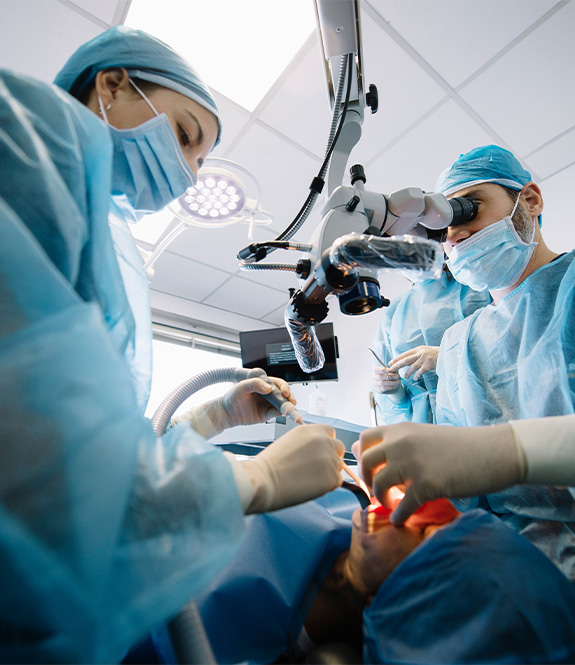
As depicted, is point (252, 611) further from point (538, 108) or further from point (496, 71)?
point (538, 108)

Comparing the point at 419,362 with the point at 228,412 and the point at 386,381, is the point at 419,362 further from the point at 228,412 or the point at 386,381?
the point at 228,412

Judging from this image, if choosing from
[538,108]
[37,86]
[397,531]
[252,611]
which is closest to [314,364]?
[397,531]

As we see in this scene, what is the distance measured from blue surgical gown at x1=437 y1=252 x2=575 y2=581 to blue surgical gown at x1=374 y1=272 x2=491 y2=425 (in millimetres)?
354

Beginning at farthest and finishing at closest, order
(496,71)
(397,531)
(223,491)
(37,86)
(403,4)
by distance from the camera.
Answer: (496,71) → (403,4) → (397,531) → (37,86) → (223,491)

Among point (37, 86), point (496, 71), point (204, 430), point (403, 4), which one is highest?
point (496, 71)

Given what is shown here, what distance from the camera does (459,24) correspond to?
5.73ft

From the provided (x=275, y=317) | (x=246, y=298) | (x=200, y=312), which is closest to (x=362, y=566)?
(x=246, y=298)

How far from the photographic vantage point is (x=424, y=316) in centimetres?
172

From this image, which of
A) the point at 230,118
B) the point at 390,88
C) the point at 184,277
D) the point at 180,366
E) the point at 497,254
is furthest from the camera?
the point at 180,366

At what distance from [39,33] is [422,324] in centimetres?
224

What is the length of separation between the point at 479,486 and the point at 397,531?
173 millimetres

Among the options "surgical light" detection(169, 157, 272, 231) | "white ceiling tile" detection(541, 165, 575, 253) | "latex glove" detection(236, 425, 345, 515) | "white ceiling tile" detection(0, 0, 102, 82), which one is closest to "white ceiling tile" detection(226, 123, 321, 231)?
"surgical light" detection(169, 157, 272, 231)

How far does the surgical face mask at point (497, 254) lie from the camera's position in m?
1.16

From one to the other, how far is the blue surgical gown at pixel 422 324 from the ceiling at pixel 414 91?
3.63 ft
